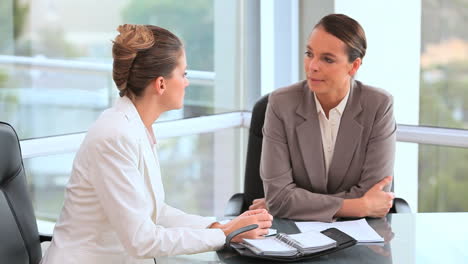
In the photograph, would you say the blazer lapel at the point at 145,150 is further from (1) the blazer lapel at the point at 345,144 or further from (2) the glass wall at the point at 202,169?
(2) the glass wall at the point at 202,169

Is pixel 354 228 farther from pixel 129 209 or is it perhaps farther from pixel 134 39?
pixel 134 39

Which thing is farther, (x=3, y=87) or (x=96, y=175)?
(x=3, y=87)

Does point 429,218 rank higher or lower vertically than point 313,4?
lower

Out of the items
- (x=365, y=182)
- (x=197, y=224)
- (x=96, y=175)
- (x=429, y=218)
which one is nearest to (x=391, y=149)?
(x=365, y=182)

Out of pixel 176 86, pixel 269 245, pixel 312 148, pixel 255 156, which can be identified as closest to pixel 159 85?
pixel 176 86

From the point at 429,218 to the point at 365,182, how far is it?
0.33 m

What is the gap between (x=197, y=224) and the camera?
8.11 ft

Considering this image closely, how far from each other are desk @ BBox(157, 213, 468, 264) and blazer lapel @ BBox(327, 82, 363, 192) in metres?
0.34

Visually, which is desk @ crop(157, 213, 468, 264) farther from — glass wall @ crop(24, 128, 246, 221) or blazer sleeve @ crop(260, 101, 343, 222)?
glass wall @ crop(24, 128, 246, 221)

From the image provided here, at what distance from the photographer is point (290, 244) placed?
2.21m

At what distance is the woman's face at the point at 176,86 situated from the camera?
2375 millimetres

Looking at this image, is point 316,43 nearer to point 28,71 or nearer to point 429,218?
point 429,218

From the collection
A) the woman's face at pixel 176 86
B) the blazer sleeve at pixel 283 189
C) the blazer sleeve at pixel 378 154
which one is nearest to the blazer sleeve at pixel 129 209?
the woman's face at pixel 176 86

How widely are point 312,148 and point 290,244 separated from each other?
33.0 inches
